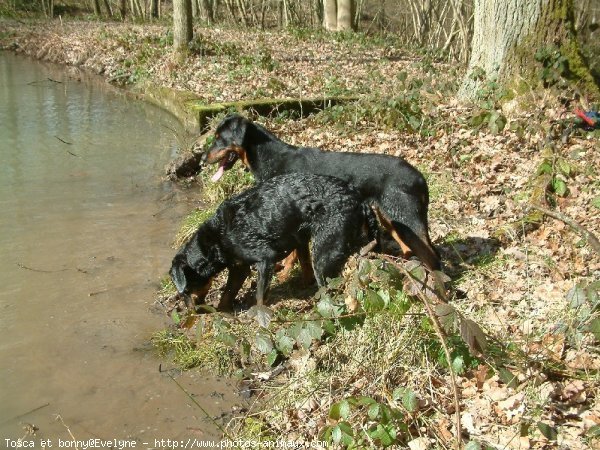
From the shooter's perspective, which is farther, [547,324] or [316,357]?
[316,357]

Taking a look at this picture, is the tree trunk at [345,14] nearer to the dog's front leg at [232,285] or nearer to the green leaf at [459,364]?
the dog's front leg at [232,285]

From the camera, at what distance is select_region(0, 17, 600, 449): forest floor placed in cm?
357

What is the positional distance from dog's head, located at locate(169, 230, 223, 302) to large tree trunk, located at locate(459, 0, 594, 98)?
542 cm

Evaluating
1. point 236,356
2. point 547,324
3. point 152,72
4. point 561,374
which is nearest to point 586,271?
point 547,324

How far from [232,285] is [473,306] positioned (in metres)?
2.26

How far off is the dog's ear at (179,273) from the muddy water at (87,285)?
0.45 meters

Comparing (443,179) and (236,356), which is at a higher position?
(443,179)

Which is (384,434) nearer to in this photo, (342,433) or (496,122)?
(342,433)

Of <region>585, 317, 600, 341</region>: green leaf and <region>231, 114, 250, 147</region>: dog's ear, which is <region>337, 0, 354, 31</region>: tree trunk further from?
<region>585, 317, 600, 341</region>: green leaf

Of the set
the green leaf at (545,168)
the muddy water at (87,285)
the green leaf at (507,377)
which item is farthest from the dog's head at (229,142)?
the green leaf at (507,377)

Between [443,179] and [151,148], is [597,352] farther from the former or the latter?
[151,148]

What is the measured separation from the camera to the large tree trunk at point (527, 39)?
827 cm

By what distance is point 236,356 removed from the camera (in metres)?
4.93

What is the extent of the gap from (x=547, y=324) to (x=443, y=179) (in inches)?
126
